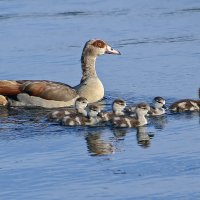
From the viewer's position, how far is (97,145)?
48.8 ft

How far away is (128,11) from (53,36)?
3355 millimetres

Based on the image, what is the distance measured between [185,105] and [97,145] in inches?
94.7

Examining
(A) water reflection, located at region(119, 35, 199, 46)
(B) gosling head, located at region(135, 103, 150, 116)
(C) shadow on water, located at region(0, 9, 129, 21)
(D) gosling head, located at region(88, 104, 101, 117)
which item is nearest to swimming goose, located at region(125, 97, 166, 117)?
(B) gosling head, located at region(135, 103, 150, 116)

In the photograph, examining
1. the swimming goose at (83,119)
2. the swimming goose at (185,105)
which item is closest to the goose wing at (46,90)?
the swimming goose at (83,119)

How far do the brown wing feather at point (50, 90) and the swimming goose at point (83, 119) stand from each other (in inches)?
66.5

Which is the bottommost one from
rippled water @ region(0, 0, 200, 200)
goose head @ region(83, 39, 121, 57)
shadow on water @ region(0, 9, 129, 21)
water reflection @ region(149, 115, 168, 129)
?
water reflection @ region(149, 115, 168, 129)

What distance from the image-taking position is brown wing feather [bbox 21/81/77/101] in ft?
58.9

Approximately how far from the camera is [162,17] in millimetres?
26344

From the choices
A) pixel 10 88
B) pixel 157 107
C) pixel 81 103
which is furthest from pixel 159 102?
pixel 10 88

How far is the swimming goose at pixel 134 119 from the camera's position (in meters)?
16.0

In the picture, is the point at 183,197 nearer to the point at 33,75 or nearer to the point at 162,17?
the point at 33,75

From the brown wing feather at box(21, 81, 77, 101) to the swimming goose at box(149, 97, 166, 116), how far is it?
187 centimetres

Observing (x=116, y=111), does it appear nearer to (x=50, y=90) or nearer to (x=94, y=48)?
(x=50, y=90)

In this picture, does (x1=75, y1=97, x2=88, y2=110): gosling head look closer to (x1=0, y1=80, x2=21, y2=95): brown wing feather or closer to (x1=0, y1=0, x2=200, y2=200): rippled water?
(x1=0, y1=0, x2=200, y2=200): rippled water
